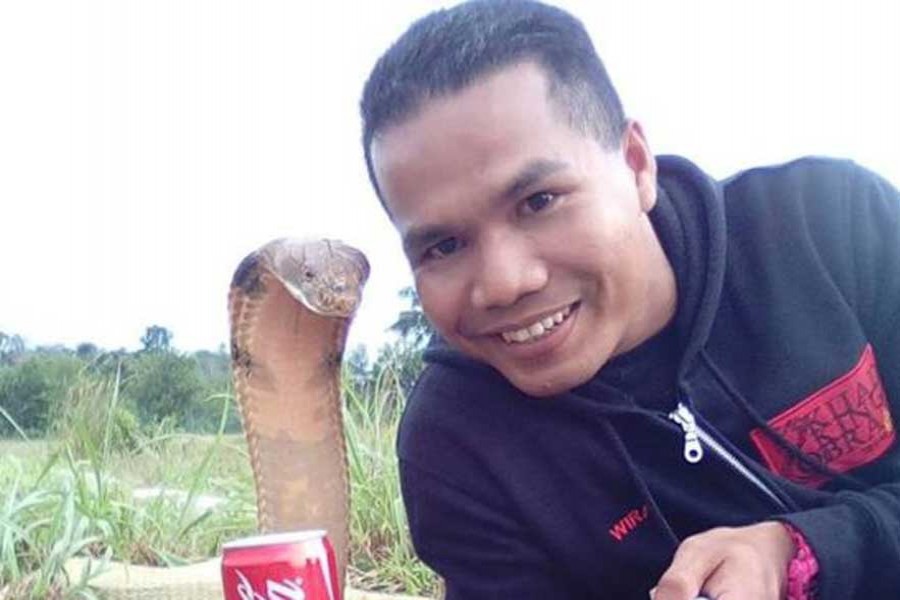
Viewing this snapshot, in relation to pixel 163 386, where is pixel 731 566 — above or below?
A: below

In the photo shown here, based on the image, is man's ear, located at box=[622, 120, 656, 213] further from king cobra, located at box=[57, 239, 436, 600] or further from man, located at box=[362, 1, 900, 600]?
king cobra, located at box=[57, 239, 436, 600]

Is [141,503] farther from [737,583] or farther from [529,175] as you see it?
[737,583]

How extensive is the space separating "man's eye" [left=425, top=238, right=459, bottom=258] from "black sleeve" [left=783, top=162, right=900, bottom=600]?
→ 1.92 ft

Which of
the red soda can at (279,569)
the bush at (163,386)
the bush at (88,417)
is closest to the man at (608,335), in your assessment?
the red soda can at (279,569)

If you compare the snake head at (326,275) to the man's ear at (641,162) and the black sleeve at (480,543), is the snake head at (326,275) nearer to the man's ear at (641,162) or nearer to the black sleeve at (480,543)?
the black sleeve at (480,543)

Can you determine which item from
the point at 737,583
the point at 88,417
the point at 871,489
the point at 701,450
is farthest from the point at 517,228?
the point at 88,417

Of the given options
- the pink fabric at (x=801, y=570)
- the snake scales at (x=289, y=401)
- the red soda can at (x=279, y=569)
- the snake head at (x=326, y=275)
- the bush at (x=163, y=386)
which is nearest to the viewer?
the red soda can at (x=279, y=569)

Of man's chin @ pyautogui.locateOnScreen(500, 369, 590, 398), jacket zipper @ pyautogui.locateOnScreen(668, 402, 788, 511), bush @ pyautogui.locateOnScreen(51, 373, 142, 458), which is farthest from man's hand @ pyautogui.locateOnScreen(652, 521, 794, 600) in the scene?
bush @ pyautogui.locateOnScreen(51, 373, 142, 458)

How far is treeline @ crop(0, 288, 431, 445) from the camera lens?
5484 millimetres

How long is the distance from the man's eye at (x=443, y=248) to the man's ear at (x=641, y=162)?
33cm

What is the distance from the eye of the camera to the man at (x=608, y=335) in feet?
6.88

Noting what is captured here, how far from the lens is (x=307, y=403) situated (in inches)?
99.6

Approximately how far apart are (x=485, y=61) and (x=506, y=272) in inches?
12.4

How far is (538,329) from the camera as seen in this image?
213 cm
